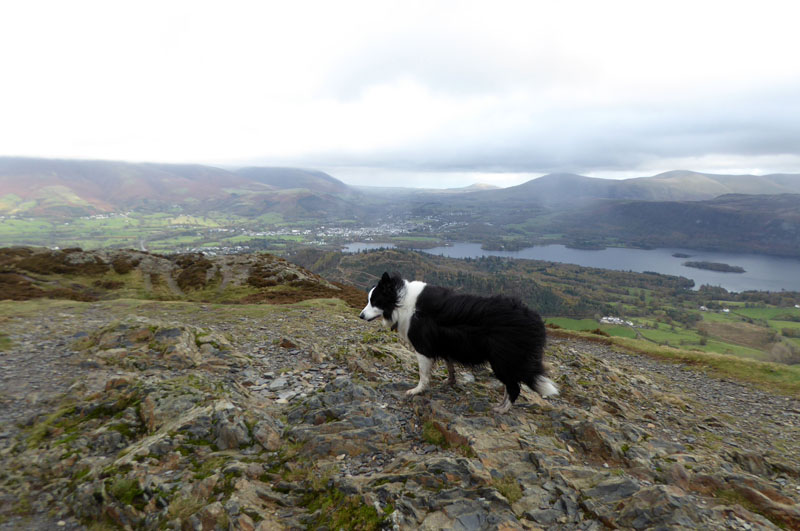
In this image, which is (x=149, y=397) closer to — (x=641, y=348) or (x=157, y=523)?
(x=157, y=523)

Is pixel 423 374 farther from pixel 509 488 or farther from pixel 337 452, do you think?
pixel 509 488

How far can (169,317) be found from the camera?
1538cm

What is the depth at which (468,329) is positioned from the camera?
20.4 feet

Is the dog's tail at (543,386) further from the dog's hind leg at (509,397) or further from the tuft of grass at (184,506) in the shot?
the tuft of grass at (184,506)

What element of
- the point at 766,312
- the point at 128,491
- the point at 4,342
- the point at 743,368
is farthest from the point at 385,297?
the point at 766,312

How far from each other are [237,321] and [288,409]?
380 inches

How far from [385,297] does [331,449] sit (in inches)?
118

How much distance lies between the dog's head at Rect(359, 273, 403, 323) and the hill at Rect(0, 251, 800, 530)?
1.68 m

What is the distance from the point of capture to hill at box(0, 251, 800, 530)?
388cm

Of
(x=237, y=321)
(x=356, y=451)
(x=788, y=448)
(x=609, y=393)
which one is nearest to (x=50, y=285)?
(x=237, y=321)

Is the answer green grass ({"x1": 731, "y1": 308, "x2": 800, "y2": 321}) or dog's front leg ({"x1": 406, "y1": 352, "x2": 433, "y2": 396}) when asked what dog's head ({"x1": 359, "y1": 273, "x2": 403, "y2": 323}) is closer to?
dog's front leg ({"x1": 406, "y1": 352, "x2": 433, "y2": 396})

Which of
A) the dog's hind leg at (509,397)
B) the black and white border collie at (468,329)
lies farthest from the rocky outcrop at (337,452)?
the black and white border collie at (468,329)

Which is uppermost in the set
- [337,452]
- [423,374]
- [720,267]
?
[423,374]

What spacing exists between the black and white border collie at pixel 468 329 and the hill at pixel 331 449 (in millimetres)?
796
